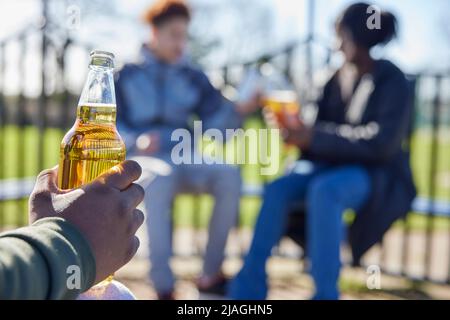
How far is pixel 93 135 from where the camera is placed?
1393mm

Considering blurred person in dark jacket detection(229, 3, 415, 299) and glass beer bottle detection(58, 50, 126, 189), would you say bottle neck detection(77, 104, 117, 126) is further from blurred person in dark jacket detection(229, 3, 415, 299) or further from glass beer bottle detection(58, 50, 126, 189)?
blurred person in dark jacket detection(229, 3, 415, 299)

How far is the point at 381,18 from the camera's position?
10.4 ft

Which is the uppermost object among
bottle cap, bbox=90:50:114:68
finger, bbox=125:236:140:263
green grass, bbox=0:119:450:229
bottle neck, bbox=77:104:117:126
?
bottle cap, bbox=90:50:114:68

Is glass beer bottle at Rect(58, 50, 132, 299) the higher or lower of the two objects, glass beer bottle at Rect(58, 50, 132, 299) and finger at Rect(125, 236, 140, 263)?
the higher

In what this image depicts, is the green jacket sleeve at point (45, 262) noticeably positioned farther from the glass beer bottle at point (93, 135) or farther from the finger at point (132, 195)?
the glass beer bottle at point (93, 135)

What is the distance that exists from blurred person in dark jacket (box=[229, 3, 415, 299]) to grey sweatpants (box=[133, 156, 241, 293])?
36 cm

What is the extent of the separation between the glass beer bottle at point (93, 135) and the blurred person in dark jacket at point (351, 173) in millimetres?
1564

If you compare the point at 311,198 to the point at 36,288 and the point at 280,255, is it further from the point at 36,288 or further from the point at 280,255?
the point at 36,288

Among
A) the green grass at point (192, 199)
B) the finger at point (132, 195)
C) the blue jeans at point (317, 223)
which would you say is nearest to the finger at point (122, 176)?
the finger at point (132, 195)

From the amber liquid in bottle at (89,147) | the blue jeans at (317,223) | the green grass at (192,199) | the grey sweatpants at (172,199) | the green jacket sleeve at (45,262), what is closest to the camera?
the green jacket sleeve at (45,262)

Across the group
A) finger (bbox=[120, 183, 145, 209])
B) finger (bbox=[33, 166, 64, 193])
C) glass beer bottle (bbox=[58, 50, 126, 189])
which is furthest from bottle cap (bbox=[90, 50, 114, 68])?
finger (bbox=[120, 183, 145, 209])

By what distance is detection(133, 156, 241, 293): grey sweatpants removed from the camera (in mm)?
3074

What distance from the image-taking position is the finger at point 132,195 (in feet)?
3.55

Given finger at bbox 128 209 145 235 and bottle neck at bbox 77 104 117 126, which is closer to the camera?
finger at bbox 128 209 145 235
